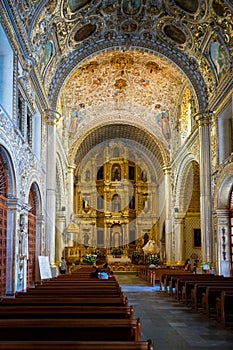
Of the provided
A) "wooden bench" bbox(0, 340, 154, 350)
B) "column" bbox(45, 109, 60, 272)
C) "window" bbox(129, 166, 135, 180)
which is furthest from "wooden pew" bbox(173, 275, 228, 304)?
"window" bbox(129, 166, 135, 180)

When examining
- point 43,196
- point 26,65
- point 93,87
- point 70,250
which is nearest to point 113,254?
point 70,250

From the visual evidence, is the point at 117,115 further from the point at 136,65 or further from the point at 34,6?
the point at 34,6

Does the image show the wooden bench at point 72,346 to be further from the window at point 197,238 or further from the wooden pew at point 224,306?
the window at point 197,238

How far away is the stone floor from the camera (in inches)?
298

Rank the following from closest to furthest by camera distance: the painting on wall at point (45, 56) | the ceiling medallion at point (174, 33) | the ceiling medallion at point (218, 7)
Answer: the ceiling medallion at point (218, 7) < the painting on wall at point (45, 56) < the ceiling medallion at point (174, 33)

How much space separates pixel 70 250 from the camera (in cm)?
2881

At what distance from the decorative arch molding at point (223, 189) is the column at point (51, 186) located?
758 centimetres

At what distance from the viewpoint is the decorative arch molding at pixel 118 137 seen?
105 ft

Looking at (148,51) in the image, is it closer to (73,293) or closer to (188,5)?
(188,5)

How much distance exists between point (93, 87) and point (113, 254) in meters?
14.5

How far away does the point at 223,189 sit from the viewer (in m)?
19.1

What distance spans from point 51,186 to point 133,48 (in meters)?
7.95

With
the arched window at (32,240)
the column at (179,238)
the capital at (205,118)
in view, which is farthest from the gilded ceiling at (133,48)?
the column at (179,238)

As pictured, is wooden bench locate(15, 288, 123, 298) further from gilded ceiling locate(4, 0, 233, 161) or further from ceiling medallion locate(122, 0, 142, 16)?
ceiling medallion locate(122, 0, 142, 16)
